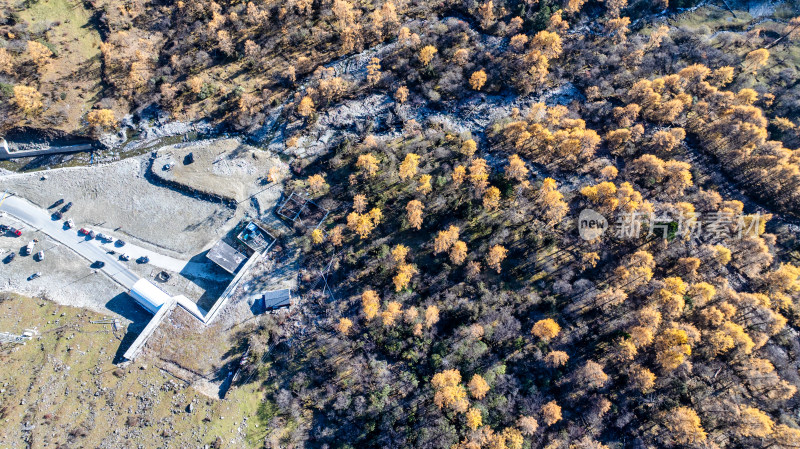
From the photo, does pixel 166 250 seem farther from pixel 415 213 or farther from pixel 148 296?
pixel 415 213

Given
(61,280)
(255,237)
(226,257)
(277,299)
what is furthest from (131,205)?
(277,299)

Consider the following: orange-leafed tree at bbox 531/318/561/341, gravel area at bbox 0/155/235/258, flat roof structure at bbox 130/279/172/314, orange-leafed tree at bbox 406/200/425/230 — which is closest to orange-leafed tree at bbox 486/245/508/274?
orange-leafed tree at bbox 531/318/561/341

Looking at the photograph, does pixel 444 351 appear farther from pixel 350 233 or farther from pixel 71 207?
pixel 71 207

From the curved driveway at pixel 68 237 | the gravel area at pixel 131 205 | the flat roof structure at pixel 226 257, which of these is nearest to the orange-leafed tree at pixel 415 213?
the flat roof structure at pixel 226 257

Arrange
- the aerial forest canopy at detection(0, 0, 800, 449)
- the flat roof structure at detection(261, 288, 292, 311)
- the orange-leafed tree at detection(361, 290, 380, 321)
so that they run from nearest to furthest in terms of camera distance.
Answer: the aerial forest canopy at detection(0, 0, 800, 449) → the orange-leafed tree at detection(361, 290, 380, 321) → the flat roof structure at detection(261, 288, 292, 311)

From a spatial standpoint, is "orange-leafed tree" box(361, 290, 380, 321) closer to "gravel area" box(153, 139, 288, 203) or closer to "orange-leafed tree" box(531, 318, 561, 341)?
"orange-leafed tree" box(531, 318, 561, 341)

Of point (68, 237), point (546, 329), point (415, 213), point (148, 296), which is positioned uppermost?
point (415, 213)
